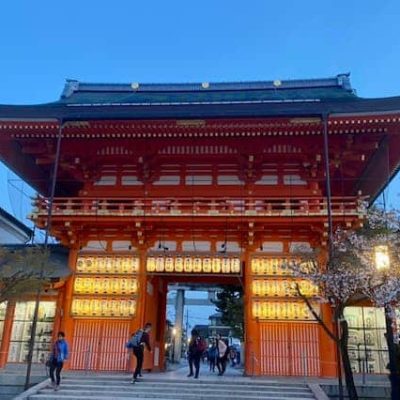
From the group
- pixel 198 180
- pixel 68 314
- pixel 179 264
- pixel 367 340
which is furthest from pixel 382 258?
pixel 68 314

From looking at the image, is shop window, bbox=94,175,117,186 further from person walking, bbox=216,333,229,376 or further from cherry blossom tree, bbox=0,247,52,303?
person walking, bbox=216,333,229,376

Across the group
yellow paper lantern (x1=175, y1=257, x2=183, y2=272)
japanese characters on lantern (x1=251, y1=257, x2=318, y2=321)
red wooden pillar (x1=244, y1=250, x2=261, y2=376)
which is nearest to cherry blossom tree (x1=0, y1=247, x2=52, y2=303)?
yellow paper lantern (x1=175, y1=257, x2=183, y2=272)

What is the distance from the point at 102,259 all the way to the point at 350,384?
371 inches

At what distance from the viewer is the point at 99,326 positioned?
52.1 feet

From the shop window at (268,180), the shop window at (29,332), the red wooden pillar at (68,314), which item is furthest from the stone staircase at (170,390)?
the shop window at (268,180)

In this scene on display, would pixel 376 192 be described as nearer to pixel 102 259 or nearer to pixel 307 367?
pixel 307 367

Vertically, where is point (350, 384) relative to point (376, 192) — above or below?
below

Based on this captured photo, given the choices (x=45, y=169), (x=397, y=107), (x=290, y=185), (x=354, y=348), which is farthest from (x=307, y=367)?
(x=45, y=169)

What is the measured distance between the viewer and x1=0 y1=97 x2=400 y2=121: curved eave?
14.7 meters

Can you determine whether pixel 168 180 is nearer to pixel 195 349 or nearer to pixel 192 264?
pixel 192 264

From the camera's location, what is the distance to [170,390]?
12617mm

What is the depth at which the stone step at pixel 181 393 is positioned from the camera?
12.1m

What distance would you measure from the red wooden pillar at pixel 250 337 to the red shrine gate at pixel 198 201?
0.15 ft

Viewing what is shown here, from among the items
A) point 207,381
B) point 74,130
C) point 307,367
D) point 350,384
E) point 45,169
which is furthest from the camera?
point 45,169
